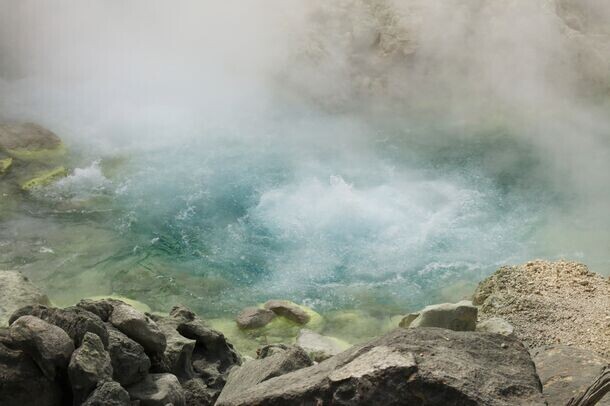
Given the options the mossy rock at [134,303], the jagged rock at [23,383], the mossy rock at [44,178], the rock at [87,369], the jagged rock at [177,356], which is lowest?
the mossy rock at [134,303]

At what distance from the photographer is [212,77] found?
1559 centimetres

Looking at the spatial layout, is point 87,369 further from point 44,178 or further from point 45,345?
point 44,178

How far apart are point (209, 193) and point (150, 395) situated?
23.5ft

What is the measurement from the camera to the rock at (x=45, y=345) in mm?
4293

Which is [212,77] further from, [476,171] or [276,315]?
[276,315]

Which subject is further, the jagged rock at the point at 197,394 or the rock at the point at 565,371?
the jagged rock at the point at 197,394

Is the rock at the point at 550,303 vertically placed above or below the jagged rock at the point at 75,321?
below

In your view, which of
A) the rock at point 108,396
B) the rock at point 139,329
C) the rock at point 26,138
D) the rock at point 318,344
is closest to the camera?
the rock at point 108,396

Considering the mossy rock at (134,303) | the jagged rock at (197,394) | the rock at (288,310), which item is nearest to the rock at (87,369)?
the jagged rock at (197,394)

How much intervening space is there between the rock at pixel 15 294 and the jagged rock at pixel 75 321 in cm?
208

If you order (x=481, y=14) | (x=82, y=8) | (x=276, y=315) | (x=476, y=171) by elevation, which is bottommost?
(x=276, y=315)

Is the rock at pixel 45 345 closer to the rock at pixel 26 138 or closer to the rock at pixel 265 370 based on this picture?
the rock at pixel 265 370

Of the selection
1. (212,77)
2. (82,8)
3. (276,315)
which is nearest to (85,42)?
(82,8)

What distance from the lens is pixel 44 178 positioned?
11.5m
